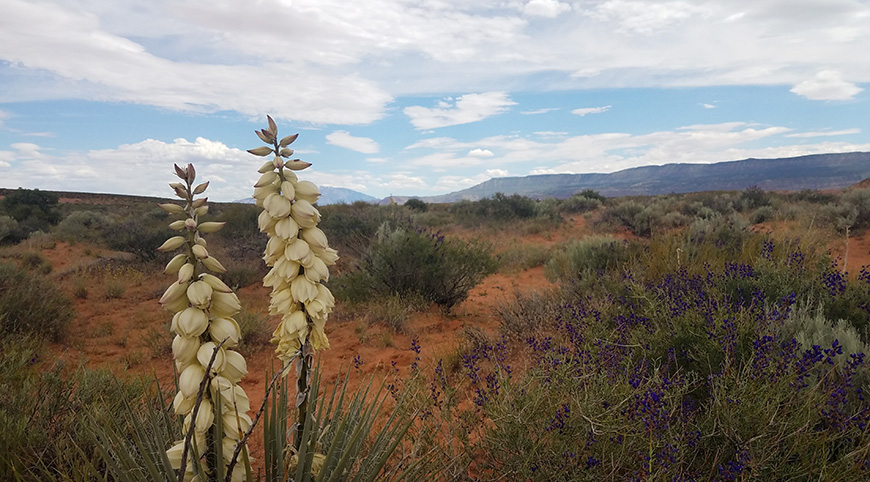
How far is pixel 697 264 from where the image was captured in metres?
5.30

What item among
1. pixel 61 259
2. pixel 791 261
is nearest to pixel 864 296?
pixel 791 261

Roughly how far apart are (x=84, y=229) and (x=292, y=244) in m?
18.4

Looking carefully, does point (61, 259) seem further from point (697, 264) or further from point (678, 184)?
point (678, 184)

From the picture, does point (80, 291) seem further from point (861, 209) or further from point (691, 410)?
point (861, 209)

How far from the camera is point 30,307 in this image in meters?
5.54

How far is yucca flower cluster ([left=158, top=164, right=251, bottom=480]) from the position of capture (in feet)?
4.00

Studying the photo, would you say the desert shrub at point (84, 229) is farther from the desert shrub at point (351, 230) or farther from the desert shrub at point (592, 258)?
the desert shrub at point (592, 258)

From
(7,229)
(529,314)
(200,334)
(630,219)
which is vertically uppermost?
(7,229)

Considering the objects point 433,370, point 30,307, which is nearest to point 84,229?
point 30,307

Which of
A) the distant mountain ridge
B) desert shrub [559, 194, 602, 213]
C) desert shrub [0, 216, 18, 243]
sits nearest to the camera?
desert shrub [0, 216, 18, 243]

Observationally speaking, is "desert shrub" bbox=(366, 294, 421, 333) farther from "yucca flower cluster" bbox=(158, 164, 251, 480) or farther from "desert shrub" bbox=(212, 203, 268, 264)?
"yucca flower cluster" bbox=(158, 164, 251, 480)

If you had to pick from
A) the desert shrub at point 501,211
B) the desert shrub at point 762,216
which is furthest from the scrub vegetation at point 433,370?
the desert shrub at point 501,211

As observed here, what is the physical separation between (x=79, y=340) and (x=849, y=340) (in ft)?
25.4

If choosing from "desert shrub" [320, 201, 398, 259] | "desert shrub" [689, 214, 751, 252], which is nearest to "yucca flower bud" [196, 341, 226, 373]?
"desert shrub" [689, 214, 751, 252]
